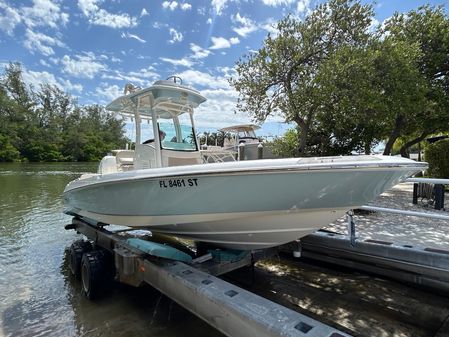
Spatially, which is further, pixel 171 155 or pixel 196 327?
pixel 171 155

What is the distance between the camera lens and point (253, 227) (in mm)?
3314

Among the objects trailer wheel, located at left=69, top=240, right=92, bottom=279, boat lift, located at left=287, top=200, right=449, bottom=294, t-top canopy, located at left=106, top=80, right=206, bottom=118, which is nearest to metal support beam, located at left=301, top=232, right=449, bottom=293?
boat lift, located at left=287, top=200, right=449, bottom=294

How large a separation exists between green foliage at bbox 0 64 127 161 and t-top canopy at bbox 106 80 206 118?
4991 centimetres

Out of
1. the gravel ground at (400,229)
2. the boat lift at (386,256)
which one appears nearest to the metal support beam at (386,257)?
the boat lift at (386,256)

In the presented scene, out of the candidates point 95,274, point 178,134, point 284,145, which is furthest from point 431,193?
point 95,274

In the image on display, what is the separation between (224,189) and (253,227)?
0.57 metres

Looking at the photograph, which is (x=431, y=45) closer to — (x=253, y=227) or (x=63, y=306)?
(x=253, y=227)

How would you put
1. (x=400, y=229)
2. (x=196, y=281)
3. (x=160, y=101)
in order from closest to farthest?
1. (x=196, y=281)
2. (x=160, y=101)
3. (x=400, y=229)

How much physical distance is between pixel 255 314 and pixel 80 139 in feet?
→ 209

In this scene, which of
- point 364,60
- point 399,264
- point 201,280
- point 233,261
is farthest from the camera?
point 364,60

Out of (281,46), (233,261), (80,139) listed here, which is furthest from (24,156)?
(233,261)

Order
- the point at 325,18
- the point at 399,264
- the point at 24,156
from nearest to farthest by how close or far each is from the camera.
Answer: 1. the point at 399,264
2. the point at 325,18
3. the point at 24,156

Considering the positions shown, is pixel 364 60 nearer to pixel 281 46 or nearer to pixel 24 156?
pixel 281 46

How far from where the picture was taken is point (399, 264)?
3.66 m
